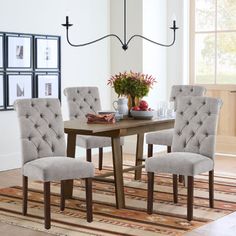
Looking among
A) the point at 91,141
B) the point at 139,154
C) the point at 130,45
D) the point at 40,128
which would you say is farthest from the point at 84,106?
the point at 130,45

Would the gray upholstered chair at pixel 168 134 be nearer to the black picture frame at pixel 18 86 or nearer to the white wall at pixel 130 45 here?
the white wall at pixel 130 45

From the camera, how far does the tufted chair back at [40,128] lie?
15.1 feet

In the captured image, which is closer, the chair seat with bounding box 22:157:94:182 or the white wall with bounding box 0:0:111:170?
the chair seat with bounding box 22:157:94:182

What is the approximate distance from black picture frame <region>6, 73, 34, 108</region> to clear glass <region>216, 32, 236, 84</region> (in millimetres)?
2618

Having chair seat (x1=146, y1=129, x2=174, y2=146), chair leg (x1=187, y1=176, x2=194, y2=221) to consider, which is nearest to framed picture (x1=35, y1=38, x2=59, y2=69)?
chair seat (x1=146, y1=129, x2=174, y2=146)

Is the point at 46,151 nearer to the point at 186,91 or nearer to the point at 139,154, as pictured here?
the point at 139,154

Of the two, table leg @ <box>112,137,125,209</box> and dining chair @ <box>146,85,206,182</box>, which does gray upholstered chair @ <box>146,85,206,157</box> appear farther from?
table leg @ <box>112,137,125,209</box>

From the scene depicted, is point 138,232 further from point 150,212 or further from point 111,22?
point 111,22

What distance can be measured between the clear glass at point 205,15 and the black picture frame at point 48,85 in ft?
7.18

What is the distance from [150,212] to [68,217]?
67 cm

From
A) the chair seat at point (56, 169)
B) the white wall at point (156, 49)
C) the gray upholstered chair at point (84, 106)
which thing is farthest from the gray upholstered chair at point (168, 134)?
the chair seat at point (56, 169)

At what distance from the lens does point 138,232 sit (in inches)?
165

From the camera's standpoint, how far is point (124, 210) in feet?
15.8

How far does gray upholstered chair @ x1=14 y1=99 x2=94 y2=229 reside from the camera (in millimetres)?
4316
